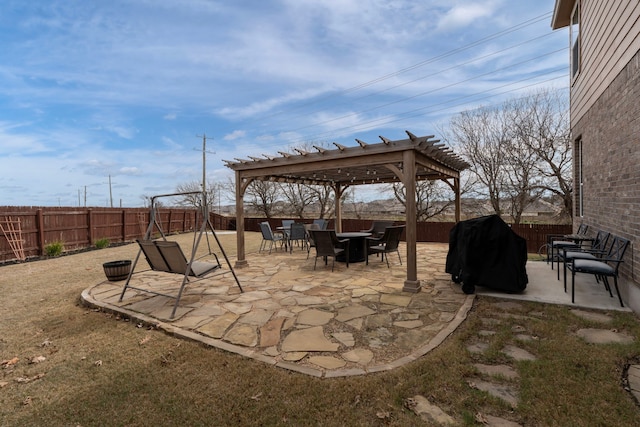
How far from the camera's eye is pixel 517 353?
2588 mm

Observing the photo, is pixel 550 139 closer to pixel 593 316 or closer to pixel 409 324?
pixel 593 316

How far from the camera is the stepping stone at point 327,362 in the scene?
97.3 inches

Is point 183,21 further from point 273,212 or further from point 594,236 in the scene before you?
point 273,212

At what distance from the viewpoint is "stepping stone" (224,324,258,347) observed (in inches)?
115

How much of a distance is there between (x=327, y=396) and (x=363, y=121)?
17.3 m

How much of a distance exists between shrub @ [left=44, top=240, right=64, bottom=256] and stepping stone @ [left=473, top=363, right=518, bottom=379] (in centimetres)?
1117

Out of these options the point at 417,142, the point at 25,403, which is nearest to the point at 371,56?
the point at 417,142

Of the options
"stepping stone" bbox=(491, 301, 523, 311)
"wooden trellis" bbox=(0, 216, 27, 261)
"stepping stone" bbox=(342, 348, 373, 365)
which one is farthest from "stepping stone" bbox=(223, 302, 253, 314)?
"wooden trellis" bbox=(0, 216, 27, 261)

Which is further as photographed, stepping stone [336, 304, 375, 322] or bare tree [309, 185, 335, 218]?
bare tree [309, 185, 335, 218]

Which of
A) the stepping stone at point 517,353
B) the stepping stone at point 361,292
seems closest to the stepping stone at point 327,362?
the stepping stone at point 517,353

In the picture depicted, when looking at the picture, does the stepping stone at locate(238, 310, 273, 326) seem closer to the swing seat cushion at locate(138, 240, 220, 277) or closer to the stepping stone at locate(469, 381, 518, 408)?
the swing seat cushion at locate(138, 240, 220, 277)

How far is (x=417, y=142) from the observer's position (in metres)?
4.73

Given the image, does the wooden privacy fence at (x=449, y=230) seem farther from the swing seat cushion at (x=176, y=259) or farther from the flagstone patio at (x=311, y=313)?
the swing seat cushion at (x=176, y=259)

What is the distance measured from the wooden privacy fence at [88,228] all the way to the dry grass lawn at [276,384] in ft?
16.6
